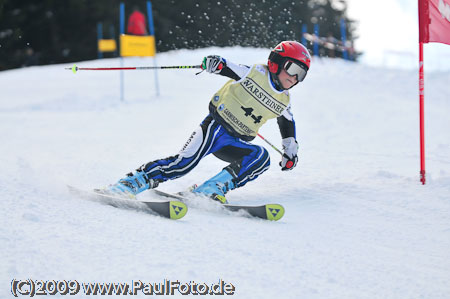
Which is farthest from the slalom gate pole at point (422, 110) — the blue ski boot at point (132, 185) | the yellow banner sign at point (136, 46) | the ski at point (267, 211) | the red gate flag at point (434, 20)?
the yellow banner sign at point (136, 46)

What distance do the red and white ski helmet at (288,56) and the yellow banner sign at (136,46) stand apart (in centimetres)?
696

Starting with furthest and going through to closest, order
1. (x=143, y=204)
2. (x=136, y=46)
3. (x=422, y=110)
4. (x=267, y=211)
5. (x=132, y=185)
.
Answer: (x=136, y=46) → (x=422, y=110) → (x=132, y=185) → (x=267, y=211) → (x=143, y=204)

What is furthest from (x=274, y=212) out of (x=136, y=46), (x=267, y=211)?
(x=136, y=46)

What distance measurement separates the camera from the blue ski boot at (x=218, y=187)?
361cm

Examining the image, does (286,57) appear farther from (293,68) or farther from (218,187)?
(218,187)

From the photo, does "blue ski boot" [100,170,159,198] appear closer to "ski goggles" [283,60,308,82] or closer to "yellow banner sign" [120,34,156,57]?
"ski goggles" [283,60,308,82]

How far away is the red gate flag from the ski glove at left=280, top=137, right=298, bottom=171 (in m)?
1.63

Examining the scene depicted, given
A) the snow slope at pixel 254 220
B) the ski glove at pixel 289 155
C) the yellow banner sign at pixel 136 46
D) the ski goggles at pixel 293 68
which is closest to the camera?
the snow slope at pixel 254 220

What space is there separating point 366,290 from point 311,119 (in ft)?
23.2

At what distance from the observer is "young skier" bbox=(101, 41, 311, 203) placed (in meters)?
3.74

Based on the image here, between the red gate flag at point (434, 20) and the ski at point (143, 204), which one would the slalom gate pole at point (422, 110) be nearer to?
the red gate flag at point (434, 20)


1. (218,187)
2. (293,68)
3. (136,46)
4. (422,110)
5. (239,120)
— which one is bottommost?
(136,46)

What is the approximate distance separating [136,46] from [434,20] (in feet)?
23.4

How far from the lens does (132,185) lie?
364 cm
